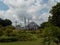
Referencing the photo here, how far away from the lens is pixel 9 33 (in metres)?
59.2

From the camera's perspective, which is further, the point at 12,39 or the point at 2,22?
the point at 2,22

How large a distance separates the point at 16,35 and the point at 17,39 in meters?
3.71

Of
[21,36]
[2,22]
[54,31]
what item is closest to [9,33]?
[21,36]

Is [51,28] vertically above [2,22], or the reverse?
[2,22]

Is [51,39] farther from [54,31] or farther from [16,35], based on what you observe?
[16,35]

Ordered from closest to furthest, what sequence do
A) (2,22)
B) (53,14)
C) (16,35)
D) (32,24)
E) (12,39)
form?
(12,39) < (16,35) < (53,14) < (2,22) < (32,24)

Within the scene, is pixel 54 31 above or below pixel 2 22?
below

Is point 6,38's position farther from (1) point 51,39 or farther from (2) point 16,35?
(1) point 51,39

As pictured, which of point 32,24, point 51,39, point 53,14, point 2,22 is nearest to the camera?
point 51,39

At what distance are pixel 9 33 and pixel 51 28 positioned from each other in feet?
130

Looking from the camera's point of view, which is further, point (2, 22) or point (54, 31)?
point (2, 22)

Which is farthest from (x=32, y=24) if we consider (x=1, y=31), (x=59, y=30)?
(x=59, y=30)

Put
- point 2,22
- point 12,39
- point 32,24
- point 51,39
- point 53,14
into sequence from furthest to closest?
1. point 32,24
2. point 2,22
3. point 53,14
4. point 12,39
5. point 51,39

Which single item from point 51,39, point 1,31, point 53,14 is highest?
→ point 53,14
